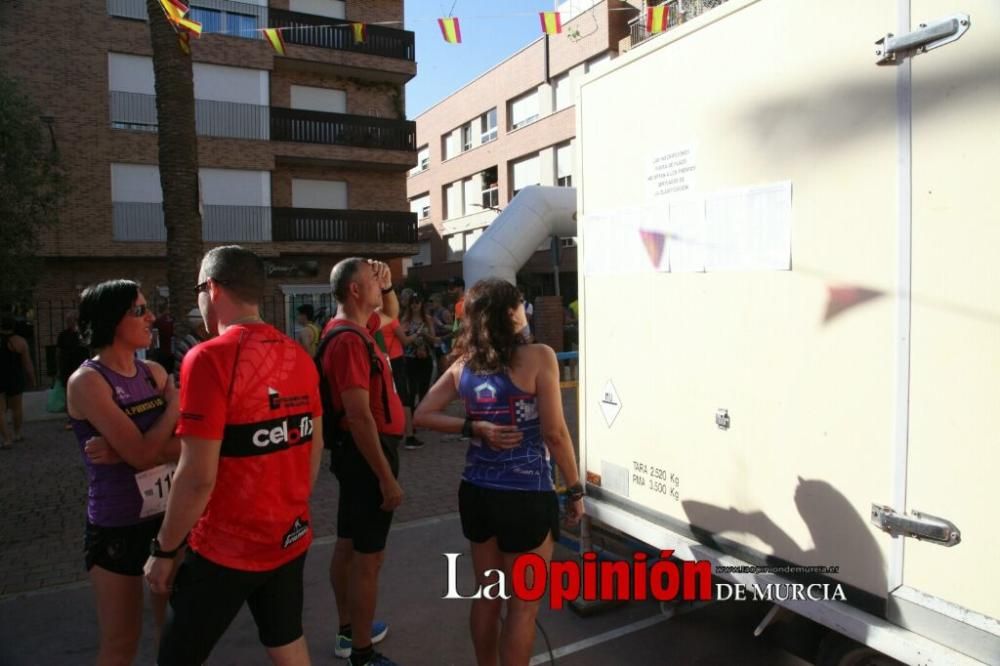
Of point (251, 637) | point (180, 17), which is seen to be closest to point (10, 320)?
point (180, 17)

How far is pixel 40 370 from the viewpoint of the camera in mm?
18047

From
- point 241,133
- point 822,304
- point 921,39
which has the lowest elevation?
point 822,304

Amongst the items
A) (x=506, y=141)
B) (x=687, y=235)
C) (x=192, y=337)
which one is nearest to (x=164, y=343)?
(x=192, y=337)

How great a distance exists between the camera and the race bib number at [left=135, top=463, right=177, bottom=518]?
2.59m

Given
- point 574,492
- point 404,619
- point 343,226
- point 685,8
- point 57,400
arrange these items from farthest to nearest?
point 343,226 → point 57,400 → point 685,8 → point 404,619 → point 574,492

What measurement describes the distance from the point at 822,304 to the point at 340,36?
2587cm

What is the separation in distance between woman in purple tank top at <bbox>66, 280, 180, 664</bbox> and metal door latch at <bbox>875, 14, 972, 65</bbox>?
9.32ft

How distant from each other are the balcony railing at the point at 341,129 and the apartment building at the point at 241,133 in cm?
5

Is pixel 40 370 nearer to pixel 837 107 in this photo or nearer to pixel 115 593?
pixel 115 593

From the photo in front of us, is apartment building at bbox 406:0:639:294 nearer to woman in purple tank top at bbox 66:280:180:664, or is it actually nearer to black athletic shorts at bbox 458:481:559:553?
black athletic shorts at bbox 458:481:559:553

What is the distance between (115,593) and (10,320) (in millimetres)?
8429

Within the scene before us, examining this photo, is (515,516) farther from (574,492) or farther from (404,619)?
(404,619)

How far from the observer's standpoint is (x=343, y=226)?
25.3m

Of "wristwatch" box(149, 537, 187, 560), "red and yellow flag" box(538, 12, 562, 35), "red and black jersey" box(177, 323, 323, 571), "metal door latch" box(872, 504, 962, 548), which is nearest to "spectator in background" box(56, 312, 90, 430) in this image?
"red and yellow flag" box(538, 12, 562, 35)
